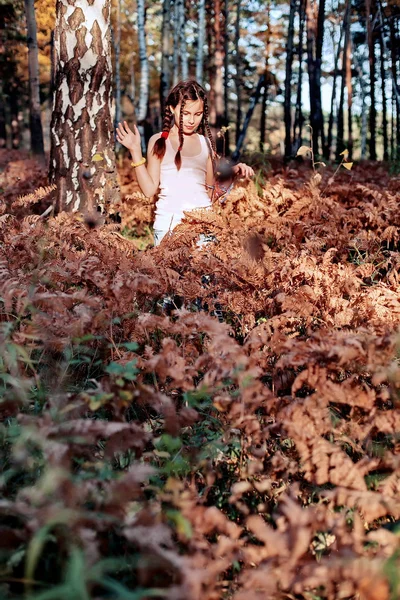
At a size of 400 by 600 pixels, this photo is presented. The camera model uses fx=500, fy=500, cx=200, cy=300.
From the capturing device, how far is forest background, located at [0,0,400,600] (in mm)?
1527

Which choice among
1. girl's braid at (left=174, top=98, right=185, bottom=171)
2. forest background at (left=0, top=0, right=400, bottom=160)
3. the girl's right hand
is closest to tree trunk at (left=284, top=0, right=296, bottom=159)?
forest background at (left=0, top=0, right=400, bottom=160)

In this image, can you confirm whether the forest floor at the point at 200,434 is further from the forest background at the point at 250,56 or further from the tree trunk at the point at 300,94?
the tree trunk at the point at 300,94

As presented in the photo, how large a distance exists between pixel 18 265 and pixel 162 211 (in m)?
1.45

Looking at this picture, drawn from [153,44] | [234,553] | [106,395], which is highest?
[153,44]

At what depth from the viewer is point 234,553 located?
1.73 m

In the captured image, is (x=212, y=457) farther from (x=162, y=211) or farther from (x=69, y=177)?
(x=69, y=177)

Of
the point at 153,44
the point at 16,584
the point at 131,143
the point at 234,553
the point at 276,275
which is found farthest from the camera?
the point at 153,44

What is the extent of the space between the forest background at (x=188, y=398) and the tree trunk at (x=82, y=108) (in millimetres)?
20

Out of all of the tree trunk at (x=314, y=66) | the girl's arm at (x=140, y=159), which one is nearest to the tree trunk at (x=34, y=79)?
the tree trunk at (x=314, y=66)

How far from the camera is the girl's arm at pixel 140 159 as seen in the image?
3951 mm

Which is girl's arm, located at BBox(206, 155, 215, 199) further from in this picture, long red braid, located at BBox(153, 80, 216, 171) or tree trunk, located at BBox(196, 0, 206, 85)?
tree trunk, located at BBox(196, 0, 206, 85)

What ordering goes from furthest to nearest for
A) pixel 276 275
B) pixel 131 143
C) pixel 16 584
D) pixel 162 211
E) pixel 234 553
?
pixel 162 211 → pixel 131 143 → pixel 276 275 → pixel 234 553 → pixel 16 584

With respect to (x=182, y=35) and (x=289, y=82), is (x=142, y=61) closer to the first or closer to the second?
(x=182, y=35)

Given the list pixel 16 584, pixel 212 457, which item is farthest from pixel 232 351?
pixel 16 584
